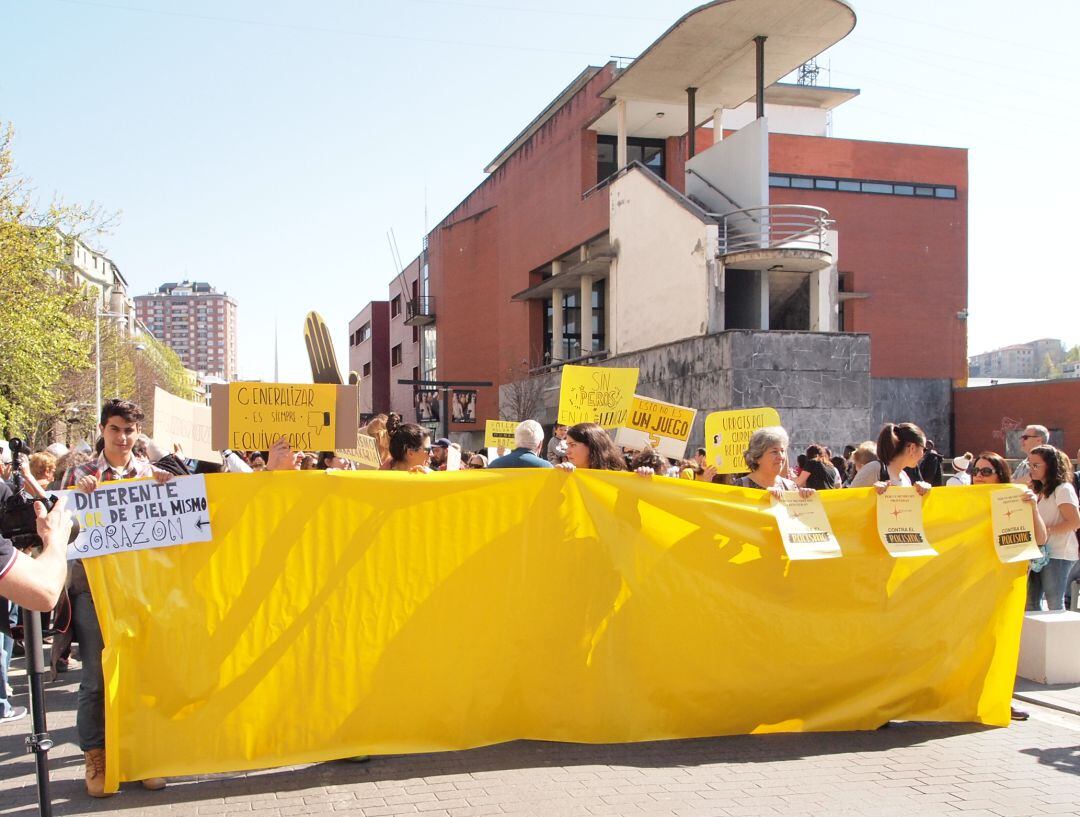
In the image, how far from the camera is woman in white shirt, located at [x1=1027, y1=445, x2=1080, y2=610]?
7461 mm

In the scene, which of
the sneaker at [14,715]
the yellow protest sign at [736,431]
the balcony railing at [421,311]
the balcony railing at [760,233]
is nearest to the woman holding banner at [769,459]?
the yellow protest sign at [736,431]

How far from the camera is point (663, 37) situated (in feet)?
92.4

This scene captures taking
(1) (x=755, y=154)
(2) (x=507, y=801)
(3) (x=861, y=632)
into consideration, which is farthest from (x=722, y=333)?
(2) (x=507, y=801)

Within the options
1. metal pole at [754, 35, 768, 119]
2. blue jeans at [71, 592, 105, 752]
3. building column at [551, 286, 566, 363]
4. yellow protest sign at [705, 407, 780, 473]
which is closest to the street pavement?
blue jeans at [71, 592, 105, 752]

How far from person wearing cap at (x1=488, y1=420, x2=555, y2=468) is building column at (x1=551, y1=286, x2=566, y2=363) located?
34.3 meters

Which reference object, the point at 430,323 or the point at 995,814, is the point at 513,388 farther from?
the point at 995,814

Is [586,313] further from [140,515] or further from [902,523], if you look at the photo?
[140,515]

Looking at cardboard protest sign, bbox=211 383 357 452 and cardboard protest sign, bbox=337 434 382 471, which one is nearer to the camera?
cardboard protest sign, bbox=211 383 357 452

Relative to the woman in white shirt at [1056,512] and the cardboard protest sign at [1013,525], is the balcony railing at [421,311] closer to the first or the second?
the woman in white shirt at [1056,512]

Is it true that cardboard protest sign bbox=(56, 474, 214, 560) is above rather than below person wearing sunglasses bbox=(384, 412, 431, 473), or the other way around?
below

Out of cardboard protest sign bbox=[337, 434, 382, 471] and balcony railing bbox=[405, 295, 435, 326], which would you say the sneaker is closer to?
cardboard protest sign bbox=[337, 434, 382, 471]

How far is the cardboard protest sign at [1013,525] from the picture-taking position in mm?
6359

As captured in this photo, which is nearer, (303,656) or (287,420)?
(303,656)

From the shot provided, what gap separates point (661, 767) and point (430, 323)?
54.5m
